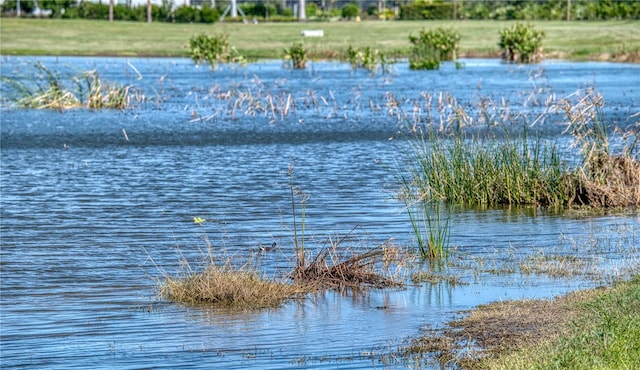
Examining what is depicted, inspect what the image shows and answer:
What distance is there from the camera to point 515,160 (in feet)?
55.0

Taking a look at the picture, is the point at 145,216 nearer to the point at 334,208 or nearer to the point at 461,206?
the point at 334,208

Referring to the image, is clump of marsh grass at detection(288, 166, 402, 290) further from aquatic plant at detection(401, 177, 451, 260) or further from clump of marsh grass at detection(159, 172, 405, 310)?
aquatic plant at detection(401, 177, 451, 260)

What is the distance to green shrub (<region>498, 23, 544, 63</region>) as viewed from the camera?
194 ft

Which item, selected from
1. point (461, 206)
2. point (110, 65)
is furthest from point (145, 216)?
point (110, 65)

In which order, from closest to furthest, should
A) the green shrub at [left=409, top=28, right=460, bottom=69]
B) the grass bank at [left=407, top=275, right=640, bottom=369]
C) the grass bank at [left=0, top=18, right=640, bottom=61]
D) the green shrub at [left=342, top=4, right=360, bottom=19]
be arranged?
1. the grass bank at [left=407, top=275, right=640, bottom=369]
2. the green shrub at [left=409, top=28, right=460, bottom=69]
3. the grass bank at [left=0, top=18, right=640, bottom=61]
4. the green shrub at [left=342, top=4, right=360, bottom=19]

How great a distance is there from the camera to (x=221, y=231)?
1609 centimetres

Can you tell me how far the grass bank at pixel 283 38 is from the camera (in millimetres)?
66375

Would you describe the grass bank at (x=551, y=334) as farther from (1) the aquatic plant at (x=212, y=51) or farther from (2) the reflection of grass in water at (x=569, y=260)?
(1) the aquatic plant at (x=212, y=51)

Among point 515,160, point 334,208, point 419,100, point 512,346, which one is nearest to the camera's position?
point 512,346

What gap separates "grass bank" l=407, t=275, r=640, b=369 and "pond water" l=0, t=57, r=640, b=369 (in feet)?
1.42

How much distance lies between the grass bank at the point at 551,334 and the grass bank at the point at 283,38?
164 ft

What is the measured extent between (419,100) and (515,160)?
19.7 m

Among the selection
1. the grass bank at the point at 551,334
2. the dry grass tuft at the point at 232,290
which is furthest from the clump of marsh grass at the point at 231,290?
the grass bank at the point at 551,334

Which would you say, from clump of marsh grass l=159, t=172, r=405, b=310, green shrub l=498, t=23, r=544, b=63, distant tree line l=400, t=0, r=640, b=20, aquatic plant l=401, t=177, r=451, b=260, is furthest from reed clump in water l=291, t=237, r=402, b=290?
distant tree line l=400, t=0, r=640, b=20
